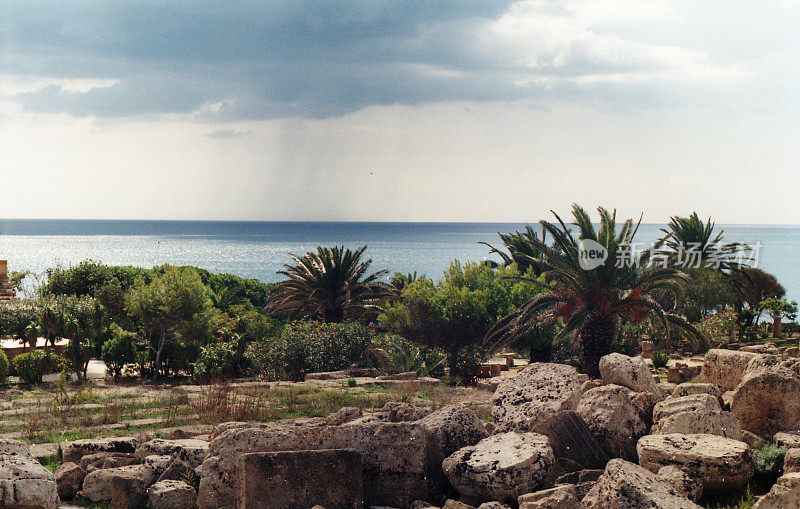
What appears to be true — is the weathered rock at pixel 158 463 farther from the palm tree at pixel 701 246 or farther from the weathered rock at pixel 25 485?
the palm tree at pixel 701 246

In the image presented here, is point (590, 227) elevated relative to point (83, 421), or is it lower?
elevated

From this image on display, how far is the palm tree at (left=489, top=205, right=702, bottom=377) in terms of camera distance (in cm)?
1744

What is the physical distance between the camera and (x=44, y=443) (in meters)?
10.2

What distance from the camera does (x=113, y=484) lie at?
7.88 meters

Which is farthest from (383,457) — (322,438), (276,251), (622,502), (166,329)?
(276,251)

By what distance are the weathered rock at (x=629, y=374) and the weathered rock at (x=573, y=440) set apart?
5.48ft

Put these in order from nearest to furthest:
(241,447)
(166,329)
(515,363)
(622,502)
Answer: (622,502), (241,447), (166,329), (515,363)

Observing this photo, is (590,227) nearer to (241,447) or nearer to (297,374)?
(297,374)

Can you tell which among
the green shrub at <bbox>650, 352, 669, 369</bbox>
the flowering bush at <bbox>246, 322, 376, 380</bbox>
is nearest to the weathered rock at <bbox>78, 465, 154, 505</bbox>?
the flowering bush at <bbox>246, 322, 376, 380</bbox>

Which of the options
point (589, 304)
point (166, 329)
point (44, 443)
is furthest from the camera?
point (166, 329)

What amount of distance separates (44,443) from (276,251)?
166m

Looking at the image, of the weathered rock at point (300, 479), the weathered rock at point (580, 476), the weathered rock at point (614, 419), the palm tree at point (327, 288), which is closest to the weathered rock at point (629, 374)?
the weathered rock at point (614, 419)

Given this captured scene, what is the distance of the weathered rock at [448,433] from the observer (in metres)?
8.53

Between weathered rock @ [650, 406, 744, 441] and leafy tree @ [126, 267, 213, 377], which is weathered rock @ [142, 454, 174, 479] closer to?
weathered rock @ [650, 406, 744, 441]
